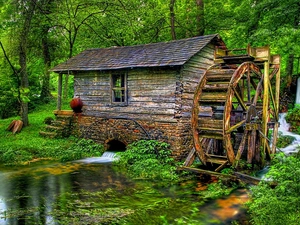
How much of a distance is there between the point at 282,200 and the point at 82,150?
9.18 meters

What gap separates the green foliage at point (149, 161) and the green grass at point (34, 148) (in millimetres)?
2202

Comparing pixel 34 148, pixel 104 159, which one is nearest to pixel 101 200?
pixel 104 159

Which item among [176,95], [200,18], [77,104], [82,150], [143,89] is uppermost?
[200,18]

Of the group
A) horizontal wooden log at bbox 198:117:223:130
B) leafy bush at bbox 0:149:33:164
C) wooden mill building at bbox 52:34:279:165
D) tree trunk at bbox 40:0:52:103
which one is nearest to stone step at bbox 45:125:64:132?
wooden mill building at bbox 52:34:279:165

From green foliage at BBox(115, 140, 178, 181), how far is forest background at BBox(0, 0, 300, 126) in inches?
187

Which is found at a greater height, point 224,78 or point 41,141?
point 224,78

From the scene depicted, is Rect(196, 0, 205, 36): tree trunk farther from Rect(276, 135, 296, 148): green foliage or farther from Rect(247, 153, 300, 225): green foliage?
Rect(247, 153, 300, 225): green foliage

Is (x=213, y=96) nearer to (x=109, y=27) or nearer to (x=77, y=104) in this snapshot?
(x=77, y=104)

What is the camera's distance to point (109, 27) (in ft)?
62.3

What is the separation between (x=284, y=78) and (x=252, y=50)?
Answer: 12860 millimetres

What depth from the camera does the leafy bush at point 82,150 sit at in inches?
505

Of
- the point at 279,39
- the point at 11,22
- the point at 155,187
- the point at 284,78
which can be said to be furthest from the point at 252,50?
the point at 284,78

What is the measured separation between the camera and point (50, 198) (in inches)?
323

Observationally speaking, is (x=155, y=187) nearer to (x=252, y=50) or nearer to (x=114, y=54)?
(x=252, y=50)
